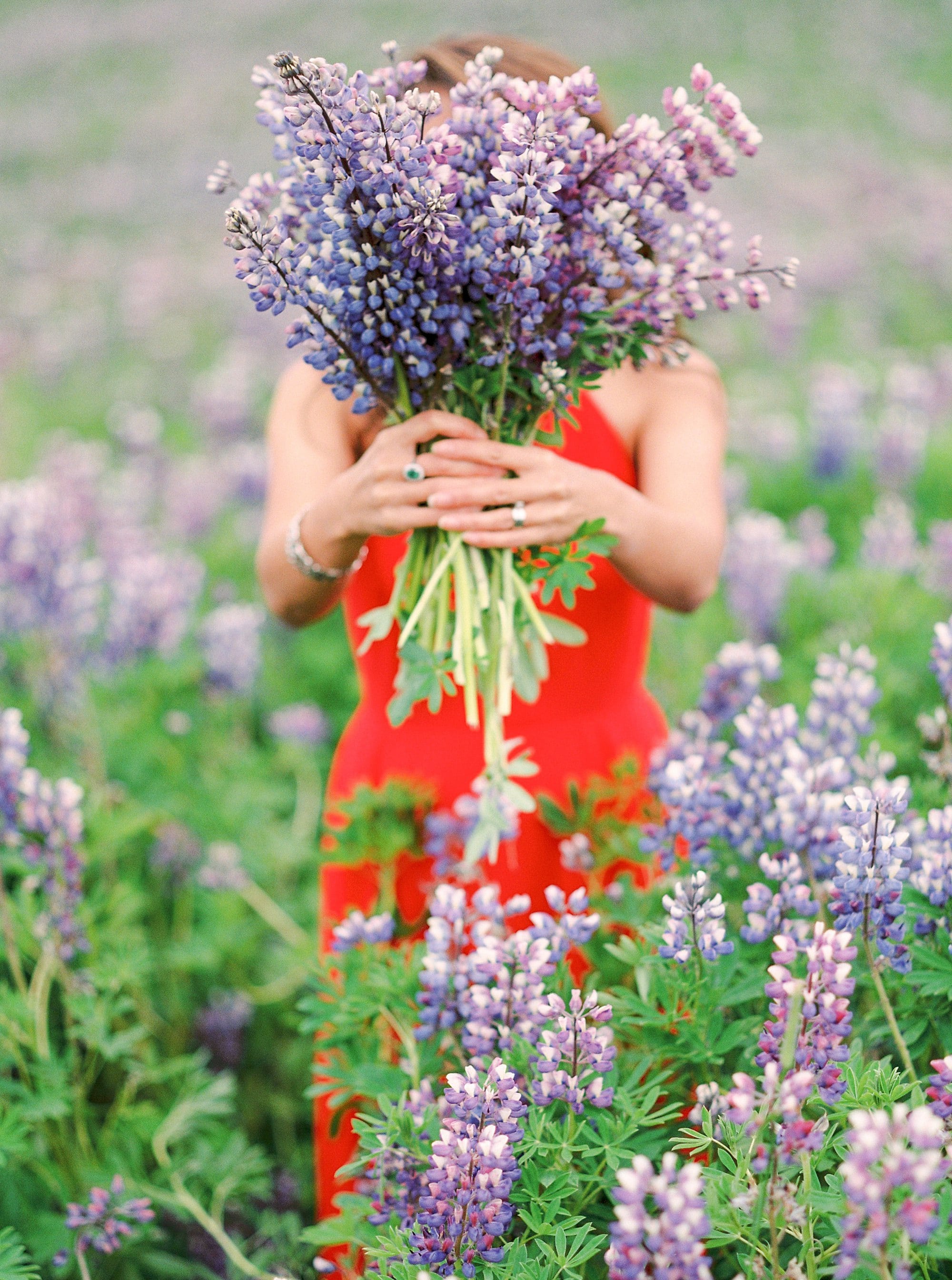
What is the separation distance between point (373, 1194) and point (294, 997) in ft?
5.54

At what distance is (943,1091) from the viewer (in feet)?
3.46

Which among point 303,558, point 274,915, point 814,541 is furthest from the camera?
point 814,541

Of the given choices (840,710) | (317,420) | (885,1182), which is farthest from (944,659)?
(317,420)

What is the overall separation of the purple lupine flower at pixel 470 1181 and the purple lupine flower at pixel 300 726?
2.42m

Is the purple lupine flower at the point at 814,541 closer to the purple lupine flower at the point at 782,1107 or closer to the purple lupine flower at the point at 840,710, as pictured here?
the purple lupine flower at the point at 840,710

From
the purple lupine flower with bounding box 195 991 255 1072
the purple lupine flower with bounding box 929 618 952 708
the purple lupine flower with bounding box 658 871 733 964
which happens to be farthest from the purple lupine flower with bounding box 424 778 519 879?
the purple lupine flower with bounding box 195 991 255 1072

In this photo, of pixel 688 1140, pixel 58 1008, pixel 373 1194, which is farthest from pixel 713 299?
pixel 58 1008

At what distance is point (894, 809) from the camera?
3.77ft

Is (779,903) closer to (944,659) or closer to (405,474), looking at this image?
(944,659)

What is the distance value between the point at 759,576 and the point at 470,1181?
2691mm

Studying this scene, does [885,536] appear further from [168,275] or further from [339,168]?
[168,275]

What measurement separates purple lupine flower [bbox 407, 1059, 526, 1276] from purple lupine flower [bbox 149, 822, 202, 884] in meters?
1.96

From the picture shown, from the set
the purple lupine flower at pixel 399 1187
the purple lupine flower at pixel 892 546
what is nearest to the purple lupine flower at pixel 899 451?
the purple lupine flower at pixel 892 546

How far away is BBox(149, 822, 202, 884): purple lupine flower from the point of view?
2.83 meters
